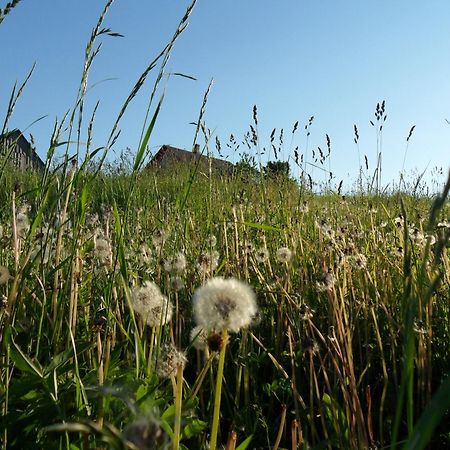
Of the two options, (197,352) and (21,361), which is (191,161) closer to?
(197,352)

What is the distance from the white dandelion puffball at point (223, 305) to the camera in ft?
3.11

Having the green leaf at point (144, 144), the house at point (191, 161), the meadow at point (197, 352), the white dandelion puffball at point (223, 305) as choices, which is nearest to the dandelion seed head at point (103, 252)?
the meadow at point (197, 352)

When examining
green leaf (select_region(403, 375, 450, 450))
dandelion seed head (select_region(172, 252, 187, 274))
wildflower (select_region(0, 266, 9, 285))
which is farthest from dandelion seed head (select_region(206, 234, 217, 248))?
green leaf (select_region(403, 375, 450, 450))

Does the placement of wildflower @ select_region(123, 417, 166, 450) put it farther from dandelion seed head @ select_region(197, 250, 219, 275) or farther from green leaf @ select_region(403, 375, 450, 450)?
dandelion seed head @ select_region(197, 250, 219, 275)

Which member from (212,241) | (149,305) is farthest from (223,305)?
(212,241)

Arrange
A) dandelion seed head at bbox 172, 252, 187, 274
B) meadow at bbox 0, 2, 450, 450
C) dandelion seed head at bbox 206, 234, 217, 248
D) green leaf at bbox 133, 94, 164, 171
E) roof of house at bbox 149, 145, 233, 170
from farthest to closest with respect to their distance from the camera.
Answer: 1. dandelion seed head at bbox 206, 234, 217, 248
2. roof of house at bbox 149, 145, 233, 170
3. dandelion seed head at bbox 172, 252, 187, 274
4. green leaf at bbox 133, 94, 164, 171
5. meadow at bbox 0, 2, 450, 450

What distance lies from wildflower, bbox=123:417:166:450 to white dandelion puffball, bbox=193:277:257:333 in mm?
487

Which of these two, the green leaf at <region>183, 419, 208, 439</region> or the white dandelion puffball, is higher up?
the white dandelion puffball

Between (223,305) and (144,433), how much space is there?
1.79 ft

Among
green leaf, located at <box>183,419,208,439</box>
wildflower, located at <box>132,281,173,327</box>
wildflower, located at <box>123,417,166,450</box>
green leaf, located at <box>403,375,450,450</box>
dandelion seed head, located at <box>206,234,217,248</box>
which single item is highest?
dandelion seed head, located at <box>206,234,217,248</box>

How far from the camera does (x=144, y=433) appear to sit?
418 mm

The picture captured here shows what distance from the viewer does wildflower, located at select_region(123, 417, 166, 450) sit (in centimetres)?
42

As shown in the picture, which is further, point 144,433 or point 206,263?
point 206,263

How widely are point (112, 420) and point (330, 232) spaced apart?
69.0 inches
